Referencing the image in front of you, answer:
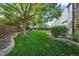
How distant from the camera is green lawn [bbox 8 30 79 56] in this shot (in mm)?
1968

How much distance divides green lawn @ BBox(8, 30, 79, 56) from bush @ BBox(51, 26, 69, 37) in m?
0.08

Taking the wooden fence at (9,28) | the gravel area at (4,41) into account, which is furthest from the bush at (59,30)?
the gravel area at (4,41)

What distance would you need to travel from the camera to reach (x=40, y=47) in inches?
78.0

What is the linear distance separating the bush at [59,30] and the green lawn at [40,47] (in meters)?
0.08

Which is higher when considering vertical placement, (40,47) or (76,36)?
(76,36)

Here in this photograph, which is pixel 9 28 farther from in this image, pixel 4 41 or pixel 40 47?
pixel 40 47

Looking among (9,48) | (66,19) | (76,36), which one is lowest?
(9,48)

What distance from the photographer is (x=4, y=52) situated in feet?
6.43

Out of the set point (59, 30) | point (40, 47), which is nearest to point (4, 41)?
point (40, 47)

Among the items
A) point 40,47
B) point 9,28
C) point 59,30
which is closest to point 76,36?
point 59,30

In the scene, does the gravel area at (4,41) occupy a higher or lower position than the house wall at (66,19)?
lower

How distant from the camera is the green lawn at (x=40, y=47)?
1.97 metres

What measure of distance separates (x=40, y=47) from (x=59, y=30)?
26 cm

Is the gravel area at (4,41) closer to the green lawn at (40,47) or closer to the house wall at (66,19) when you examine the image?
the green lawn at (40,47)
